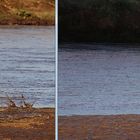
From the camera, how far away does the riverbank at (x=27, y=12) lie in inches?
132

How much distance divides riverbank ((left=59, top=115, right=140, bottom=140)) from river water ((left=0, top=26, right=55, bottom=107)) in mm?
236

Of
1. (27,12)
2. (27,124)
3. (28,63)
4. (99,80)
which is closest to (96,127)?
(99,80)

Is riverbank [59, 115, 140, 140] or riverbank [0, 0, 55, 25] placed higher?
riverbank [0, 0, 55, 25]

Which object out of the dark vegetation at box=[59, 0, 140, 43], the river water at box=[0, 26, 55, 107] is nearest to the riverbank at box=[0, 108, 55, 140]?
the river water at box=[0, 26, 55, 107]

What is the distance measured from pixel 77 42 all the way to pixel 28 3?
46 cm

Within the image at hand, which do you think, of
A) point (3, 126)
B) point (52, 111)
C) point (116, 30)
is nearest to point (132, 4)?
point (116, 30)

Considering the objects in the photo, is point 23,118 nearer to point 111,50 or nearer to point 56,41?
point 56,41

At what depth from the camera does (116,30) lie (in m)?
3.52

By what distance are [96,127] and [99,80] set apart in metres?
0.35

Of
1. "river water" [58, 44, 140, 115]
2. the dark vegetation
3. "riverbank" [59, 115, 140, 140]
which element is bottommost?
"riverbank" [59, 115, 140, 140]

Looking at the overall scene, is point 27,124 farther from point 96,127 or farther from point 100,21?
point 100,21

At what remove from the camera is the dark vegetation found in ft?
11.4

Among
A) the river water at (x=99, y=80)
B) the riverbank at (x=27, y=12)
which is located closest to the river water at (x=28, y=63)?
the riverbank at (x=27, y=12)

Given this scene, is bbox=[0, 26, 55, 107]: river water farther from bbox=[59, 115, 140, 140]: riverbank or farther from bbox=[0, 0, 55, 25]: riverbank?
bbox=[59, 115, 140, 140]: riverbank
